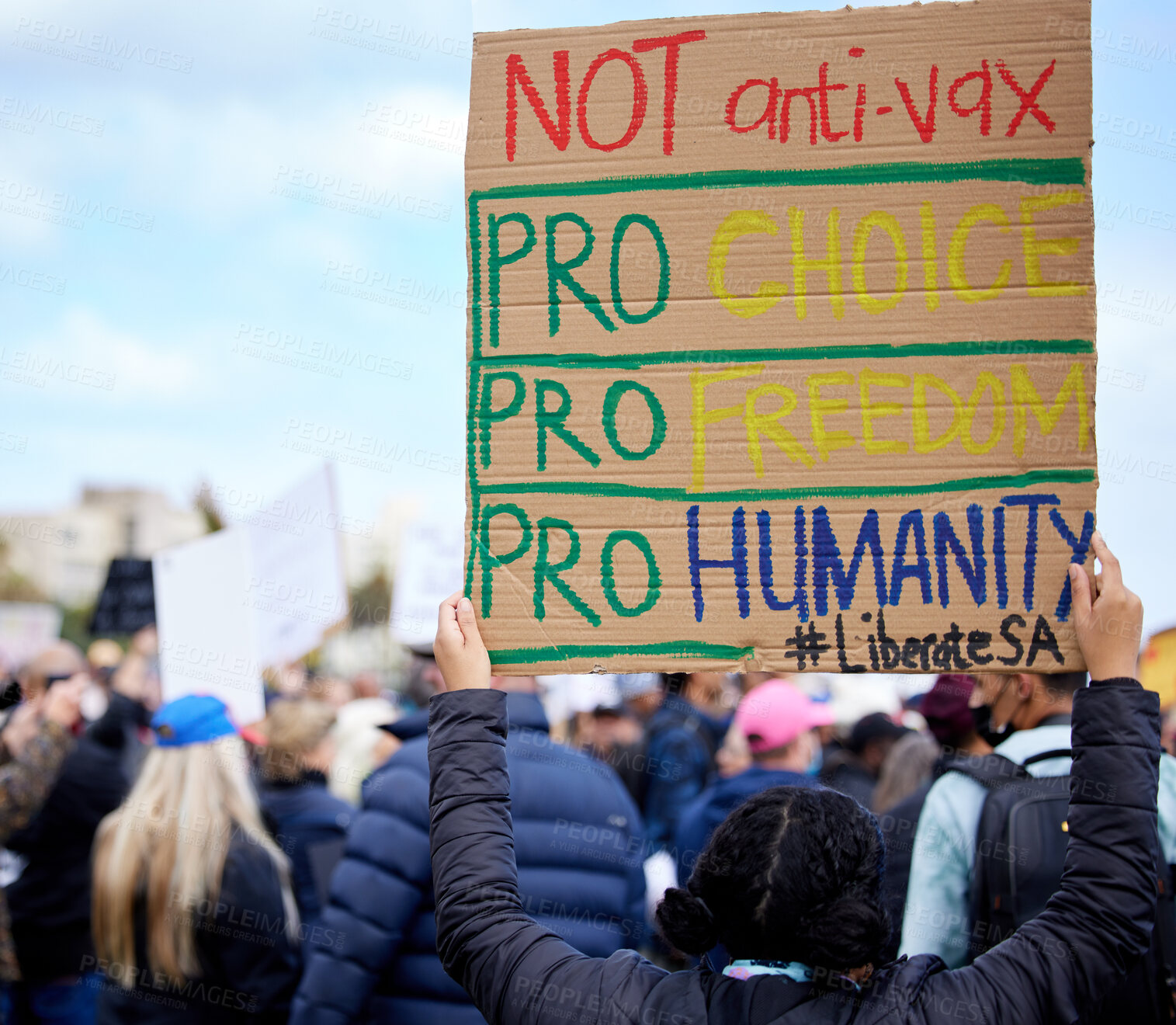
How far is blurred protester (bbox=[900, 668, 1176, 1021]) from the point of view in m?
2.59

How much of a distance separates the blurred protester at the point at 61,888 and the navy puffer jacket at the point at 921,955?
422cm

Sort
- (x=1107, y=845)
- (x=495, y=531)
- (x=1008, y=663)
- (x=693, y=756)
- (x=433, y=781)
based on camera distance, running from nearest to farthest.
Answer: (x=1107, y=845) → (x=433, y=781) → (x=1008, y=663) → (x=495, y=531) → (x=693, y=756)

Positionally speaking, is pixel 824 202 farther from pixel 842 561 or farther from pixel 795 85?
pixel 842 561

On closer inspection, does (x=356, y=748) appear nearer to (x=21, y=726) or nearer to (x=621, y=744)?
(x=621, y=744)

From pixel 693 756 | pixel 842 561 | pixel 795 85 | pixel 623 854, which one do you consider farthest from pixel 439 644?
pixel 693 756

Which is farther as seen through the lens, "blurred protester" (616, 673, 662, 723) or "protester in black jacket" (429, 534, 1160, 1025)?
"blurred protester" (616, 673, 662, 723)

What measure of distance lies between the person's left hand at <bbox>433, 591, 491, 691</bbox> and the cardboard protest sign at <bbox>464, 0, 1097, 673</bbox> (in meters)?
0.05

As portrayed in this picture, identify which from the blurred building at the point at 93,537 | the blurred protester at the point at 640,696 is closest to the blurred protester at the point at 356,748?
the blurred protester at the point at 640,696

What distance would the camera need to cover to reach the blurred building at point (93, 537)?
4203cm

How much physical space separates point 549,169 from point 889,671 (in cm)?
114

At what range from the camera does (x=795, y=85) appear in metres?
2.04

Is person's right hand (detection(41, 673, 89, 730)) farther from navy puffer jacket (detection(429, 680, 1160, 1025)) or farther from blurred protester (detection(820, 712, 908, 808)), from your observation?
navy puffer jacket (detection(429, 680, 1160, 1025))

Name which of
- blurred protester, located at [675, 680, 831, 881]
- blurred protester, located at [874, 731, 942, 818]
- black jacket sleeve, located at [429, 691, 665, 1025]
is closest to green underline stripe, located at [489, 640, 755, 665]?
black jacket sleeve, located at [429, 691, 665, 1025]

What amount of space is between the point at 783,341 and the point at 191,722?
2.77 m
